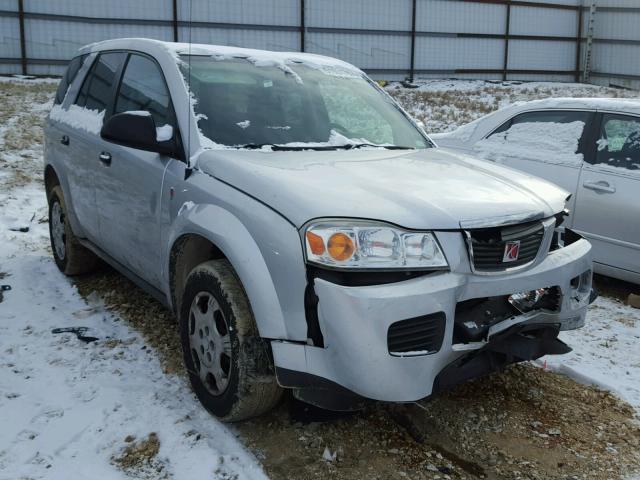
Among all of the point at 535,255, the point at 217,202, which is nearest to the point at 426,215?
the point at 535,255

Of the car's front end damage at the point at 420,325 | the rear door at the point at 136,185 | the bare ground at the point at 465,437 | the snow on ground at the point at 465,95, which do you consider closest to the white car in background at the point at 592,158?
the bare ground at the point at 465,437

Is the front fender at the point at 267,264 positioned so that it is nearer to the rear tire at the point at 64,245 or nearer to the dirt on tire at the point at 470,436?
the dirt on tire at the point at 470,436

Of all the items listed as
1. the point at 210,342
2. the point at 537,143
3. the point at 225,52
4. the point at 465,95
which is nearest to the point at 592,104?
the point at 537,143

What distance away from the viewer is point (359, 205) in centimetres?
261

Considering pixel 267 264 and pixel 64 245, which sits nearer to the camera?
pixel 267 264

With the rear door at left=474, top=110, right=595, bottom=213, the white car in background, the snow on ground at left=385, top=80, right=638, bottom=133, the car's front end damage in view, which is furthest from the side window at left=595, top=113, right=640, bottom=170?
the snow on ground at left=385, top=80, right=638, bottom=133

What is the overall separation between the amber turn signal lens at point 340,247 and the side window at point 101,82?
2.49 metres

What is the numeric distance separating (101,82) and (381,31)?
1863 centimetres

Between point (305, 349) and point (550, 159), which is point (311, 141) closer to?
point (305, 349)

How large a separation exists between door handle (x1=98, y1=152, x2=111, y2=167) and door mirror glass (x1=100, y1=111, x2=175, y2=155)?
66 centimetres

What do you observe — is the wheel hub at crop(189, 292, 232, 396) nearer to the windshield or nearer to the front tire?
the front tire

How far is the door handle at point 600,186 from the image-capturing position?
502 centimetres

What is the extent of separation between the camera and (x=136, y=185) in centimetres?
369

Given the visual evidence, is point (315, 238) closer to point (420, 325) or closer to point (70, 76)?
point (420, 325)
